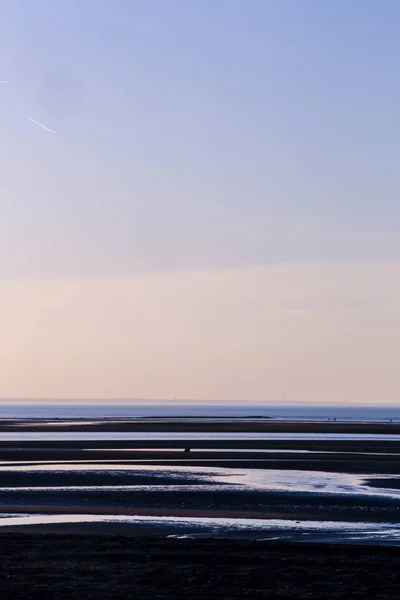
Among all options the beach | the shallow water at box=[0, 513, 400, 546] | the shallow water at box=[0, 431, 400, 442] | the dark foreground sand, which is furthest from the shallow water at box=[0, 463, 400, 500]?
the shallow water at box=[0, 431, 400, 442]

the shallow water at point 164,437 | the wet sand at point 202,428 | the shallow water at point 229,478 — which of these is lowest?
the shallow water at point 229,478

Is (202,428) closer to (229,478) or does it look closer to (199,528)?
(229,478)

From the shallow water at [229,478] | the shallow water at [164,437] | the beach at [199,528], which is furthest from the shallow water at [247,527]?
the shallow water at [164,437]

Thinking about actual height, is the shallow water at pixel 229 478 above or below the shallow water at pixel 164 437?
below

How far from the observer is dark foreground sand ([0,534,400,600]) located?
14.8m

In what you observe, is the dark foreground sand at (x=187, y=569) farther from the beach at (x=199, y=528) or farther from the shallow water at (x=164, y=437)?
the shallow water at (x=164, y=437)

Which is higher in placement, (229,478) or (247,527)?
(229,478)

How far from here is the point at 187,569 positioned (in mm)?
16828

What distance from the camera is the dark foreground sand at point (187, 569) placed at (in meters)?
14.8

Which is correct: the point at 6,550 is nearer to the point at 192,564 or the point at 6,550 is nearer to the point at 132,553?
the point at 132,553

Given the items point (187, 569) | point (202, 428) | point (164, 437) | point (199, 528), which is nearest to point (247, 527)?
point (199, 528)

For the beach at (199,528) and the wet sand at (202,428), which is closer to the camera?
the beach at (199,528)

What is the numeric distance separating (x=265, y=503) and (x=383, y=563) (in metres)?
11.4

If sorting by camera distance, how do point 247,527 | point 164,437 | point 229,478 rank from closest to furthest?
1. point 247,527
2. point 229,478
3. point 164,437
